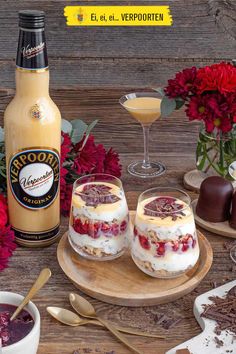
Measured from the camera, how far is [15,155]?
4.18 ft

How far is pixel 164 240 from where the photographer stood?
3.89ft

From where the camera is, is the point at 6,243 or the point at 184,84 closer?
the point at 6,243

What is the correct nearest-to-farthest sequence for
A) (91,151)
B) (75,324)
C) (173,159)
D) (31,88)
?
(75,324) → (31,88) → (91,151) → (173,159)

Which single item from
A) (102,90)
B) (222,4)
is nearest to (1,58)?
(102,90)

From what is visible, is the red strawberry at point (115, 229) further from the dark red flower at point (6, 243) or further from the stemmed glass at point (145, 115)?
the stemmed glass at point (145, 115)

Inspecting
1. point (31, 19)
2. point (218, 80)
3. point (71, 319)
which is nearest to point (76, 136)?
point (218, 80)

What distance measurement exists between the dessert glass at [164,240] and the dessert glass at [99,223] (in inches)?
1.6

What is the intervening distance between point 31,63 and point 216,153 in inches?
25.5

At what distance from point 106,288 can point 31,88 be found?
1.33ft

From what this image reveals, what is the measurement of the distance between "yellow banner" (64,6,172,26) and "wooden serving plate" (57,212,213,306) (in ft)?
2.67

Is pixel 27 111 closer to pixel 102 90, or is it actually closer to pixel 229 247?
pixel 229 247

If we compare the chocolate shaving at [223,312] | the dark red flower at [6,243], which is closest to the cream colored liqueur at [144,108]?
the dark red flower at [6,243]

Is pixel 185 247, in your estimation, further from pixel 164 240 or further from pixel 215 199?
pixel 215 199

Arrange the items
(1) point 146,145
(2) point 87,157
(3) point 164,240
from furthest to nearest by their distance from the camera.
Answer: (1) point 146,145
(2) point 87,157
(3) point 164,240
